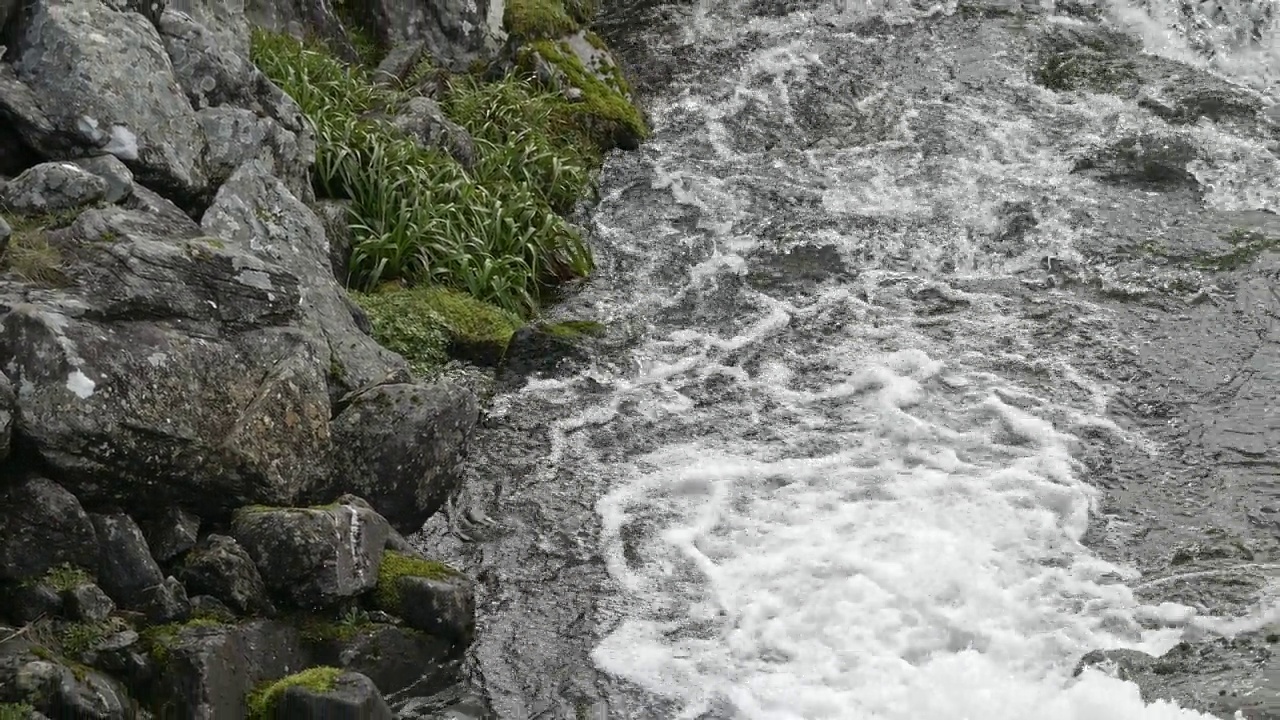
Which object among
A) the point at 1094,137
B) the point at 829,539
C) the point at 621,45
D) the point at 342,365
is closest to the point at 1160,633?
the point at 829,539

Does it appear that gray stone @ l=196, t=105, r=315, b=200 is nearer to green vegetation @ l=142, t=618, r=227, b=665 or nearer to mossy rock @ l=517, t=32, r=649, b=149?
green vegetation @ l=142, t=618, r=227, b=665

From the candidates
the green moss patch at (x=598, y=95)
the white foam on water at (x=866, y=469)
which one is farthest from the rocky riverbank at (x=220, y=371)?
the green moss patch at (x=598, y=95)

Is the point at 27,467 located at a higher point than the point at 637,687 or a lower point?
higher

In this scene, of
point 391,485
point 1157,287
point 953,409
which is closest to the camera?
point 391,485

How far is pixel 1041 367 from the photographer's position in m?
10.8

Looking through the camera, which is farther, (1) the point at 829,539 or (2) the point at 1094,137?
(2) the point at 1094,137

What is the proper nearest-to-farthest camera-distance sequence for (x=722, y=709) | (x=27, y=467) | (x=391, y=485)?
(x=27, y=467), (x=722, y=709), (x=391, y=485)

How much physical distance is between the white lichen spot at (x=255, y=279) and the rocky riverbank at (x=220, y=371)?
3 centimetres

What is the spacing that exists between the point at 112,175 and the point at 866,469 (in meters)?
5.56

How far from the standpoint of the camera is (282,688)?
21.6 feet

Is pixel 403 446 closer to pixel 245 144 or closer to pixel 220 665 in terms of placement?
pixel 220 665

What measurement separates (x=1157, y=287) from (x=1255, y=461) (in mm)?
2830

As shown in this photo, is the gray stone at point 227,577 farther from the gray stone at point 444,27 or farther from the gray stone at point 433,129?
the gray stone at point 444,27

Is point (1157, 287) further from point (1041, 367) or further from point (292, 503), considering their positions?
point (292, 503)
